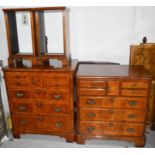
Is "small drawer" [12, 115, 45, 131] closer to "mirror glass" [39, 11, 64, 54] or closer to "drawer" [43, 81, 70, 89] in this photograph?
"drawer" [43, 81, 70, 89]

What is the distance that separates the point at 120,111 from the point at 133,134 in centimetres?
39

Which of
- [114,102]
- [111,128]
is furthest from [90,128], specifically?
[114,102]

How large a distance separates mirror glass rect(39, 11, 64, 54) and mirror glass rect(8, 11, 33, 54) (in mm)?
180

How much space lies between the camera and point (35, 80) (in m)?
2.38

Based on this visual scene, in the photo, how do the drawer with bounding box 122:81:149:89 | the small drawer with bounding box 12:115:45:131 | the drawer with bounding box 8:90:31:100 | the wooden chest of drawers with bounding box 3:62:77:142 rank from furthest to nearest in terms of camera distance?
the small drawer with bounding box 12:115:45:131, the drawer with bounding box 8:90:31:100, the wooden chest of drawers with bounding box 3:62:77:142, the drawer with bounding box 122:81:149:89

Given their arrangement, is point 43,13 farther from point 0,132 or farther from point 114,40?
point 0,132

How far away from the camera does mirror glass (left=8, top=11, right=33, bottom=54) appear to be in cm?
248

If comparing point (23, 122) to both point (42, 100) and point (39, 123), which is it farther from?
point (42, 100)

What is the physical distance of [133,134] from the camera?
2.46 metres

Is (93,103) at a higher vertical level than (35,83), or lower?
lower

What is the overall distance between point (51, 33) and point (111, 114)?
1.40 metres

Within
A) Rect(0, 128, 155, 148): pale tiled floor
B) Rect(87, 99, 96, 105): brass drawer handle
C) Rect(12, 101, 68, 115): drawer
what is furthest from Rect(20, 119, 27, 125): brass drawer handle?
Rect(87, 99, 96, 105): brass drawer handle

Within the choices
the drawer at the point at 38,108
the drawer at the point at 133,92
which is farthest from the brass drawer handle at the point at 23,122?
the drawer at the point at 133,92
